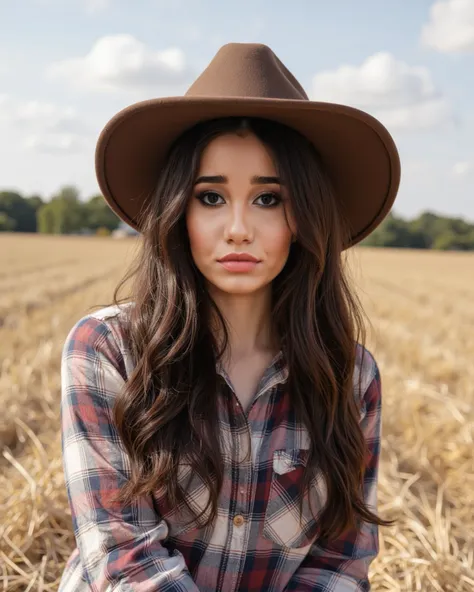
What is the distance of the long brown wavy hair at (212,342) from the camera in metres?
1.64

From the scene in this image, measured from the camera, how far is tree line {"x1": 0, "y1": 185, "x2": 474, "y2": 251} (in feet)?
182

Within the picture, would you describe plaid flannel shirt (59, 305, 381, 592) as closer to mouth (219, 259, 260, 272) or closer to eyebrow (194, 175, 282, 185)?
mouth (219, 259, 260, 272)

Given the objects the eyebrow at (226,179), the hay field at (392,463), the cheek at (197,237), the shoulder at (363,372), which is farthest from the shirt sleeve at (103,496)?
the hay field at (392,463)

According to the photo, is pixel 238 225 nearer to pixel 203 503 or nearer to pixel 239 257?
pixel 239 257

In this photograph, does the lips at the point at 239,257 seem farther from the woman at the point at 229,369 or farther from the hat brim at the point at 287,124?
the hat brim at the point at 287,124

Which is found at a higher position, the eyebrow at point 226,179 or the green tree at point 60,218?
the eyebrow at point 226,179

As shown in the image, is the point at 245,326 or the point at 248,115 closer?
the point at 248,115

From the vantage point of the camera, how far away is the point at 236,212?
5.45ft

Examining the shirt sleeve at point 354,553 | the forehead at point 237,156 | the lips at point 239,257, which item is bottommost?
the shirt sleeve at point 354,553

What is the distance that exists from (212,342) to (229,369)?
0.27 ft

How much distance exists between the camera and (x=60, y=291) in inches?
405

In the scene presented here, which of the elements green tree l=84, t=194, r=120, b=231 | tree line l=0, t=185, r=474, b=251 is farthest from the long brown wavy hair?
green tree l=84, t=194, r=120, b=231

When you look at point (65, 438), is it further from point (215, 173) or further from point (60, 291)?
point (60, 291)

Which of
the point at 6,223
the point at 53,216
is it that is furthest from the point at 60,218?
the point at 6,223
